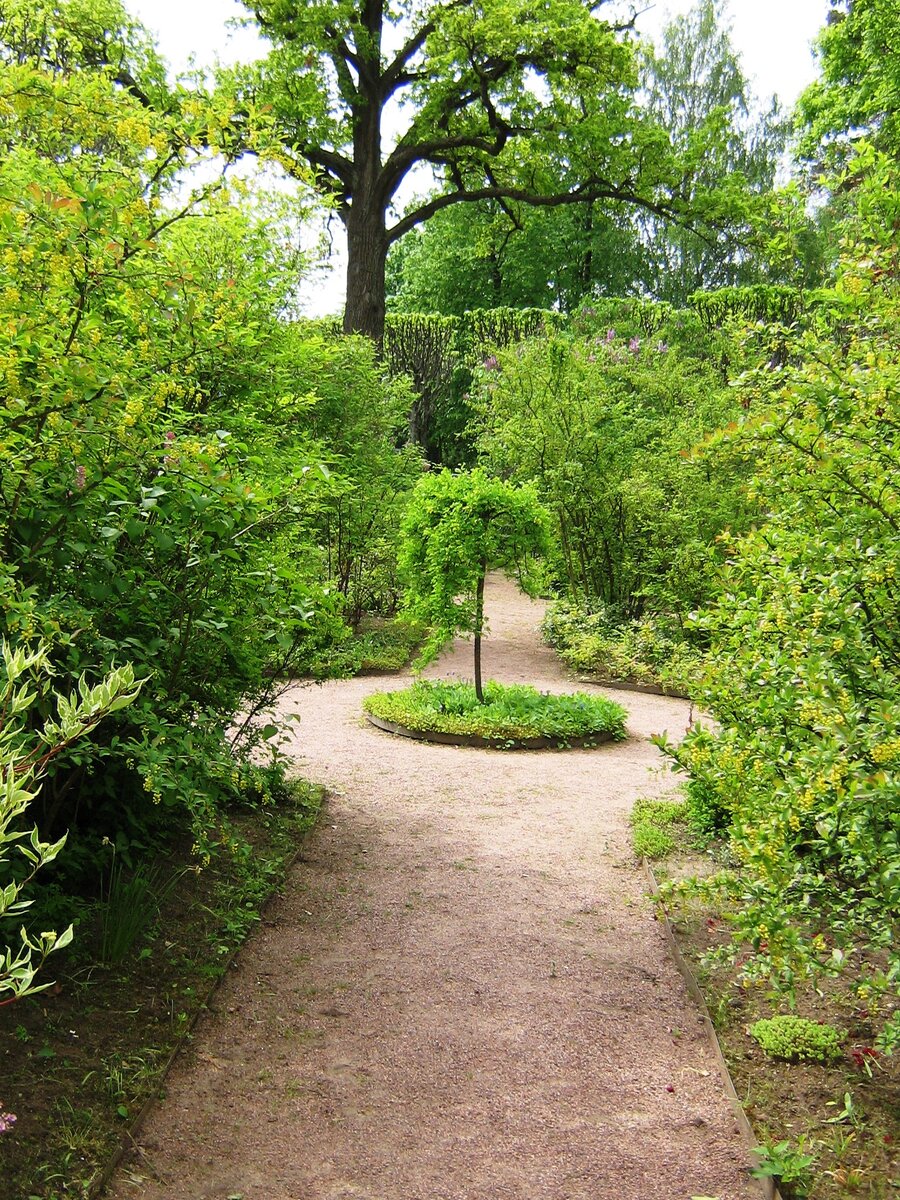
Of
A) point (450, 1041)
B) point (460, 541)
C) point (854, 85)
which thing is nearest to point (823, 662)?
point (450, 1041)

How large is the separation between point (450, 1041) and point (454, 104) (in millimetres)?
15429

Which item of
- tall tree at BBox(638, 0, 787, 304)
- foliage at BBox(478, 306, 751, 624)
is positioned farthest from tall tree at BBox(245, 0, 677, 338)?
tall tree at BBox(638, 0, 787, 304)

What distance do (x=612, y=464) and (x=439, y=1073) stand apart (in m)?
9.97

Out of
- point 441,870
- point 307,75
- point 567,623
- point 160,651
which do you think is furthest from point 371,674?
point 307,75

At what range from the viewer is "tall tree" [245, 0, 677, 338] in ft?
46.9

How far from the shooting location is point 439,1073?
10.6 feet

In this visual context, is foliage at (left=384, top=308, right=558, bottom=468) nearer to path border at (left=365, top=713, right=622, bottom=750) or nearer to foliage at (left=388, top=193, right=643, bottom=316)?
foliage at (left=388, top=193, right=643, bottom=316)

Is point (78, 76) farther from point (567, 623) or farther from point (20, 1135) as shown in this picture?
point (567, 623)

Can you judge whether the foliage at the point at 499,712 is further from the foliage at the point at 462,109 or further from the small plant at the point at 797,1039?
the foliage at the point at 462,109

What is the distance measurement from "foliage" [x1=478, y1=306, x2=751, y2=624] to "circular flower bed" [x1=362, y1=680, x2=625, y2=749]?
10.7 ft

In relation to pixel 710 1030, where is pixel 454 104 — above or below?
above

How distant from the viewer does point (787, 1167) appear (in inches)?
100

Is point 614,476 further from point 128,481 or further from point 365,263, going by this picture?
point 128,481

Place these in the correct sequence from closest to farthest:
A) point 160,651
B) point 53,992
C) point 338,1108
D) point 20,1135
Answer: point 20,1135, point 338,1108, point 53,992, point 160,651
